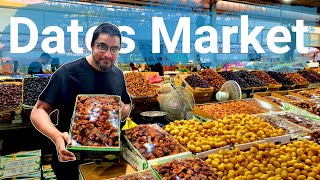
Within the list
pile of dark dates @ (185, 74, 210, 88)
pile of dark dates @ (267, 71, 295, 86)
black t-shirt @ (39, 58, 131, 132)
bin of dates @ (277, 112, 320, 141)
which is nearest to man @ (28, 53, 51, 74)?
pile of dark dates @ (185, 74, 210, 88)

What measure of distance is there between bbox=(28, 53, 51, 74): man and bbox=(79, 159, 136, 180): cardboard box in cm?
469

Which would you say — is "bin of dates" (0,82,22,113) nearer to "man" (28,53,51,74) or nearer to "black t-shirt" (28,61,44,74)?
"man" (28,53,51,74)

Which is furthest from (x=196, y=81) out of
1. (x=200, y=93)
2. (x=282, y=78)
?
(x=282, y=78)

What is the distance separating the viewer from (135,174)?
1.63 metres

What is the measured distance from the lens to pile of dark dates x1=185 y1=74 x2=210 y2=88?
4273mm

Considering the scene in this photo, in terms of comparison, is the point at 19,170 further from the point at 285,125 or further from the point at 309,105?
the point at 309,105

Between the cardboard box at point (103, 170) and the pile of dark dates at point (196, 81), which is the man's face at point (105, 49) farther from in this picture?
the pile of dark dates at point (196, 81)

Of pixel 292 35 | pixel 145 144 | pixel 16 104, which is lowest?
pixel 145 144

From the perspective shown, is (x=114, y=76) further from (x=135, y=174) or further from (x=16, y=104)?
(x=16, y=104)

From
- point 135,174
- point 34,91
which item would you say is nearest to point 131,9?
point 34,91

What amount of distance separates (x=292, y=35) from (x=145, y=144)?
10.1 metres

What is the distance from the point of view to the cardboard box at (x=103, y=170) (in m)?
1.70

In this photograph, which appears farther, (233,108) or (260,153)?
(233,108)

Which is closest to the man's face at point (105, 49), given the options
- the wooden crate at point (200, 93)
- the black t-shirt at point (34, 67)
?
the wooden crate at point (200, 93)
